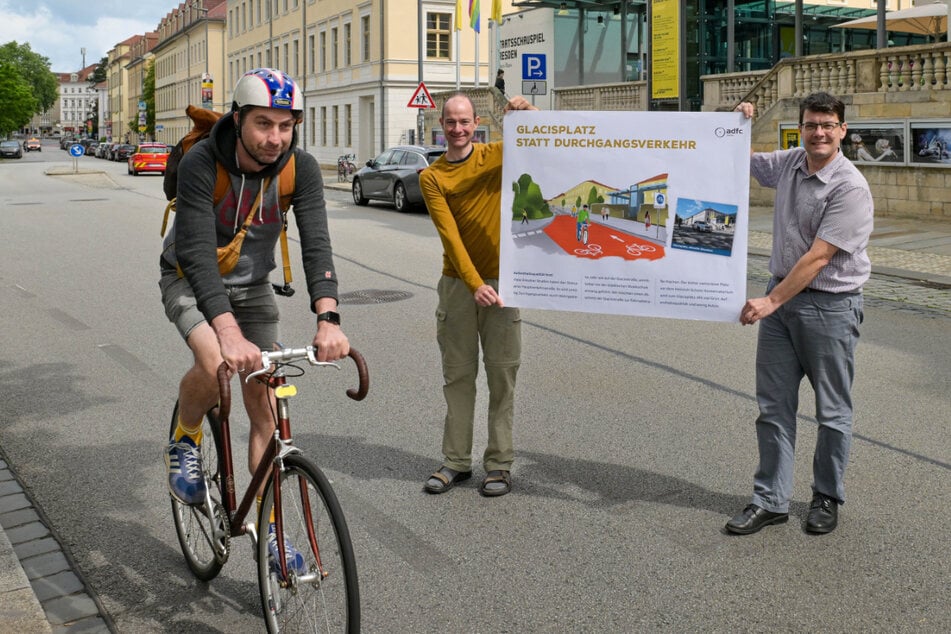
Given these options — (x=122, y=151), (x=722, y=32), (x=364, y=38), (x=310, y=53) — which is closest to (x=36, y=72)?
(x=122, y=151)

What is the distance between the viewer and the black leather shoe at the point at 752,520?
470 centimetres

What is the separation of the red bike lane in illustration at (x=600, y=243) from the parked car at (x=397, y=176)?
61.5ft

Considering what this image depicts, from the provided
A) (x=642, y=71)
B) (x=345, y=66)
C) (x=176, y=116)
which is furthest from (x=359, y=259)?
(x=176, y=116)

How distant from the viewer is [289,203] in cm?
388

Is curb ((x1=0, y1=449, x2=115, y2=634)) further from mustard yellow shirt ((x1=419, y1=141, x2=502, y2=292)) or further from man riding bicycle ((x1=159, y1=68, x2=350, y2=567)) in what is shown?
mustard yellow shirt ((x1=419, y1=141, x2=502, y2=292))

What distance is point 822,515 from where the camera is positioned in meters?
4.75

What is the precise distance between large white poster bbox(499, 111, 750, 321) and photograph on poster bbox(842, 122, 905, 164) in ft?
53.2

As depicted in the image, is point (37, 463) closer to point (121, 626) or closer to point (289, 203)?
point (121, 626)

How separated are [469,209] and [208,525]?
195 cm

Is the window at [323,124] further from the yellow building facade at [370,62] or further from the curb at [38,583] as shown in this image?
the curb at [38,583]

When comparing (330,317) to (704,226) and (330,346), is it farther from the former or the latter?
(704,226)

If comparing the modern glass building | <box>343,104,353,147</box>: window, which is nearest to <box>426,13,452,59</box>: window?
<box>343,104,353,147</box>: window

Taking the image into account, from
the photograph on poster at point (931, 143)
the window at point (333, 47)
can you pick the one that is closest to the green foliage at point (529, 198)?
the photograph on poster at point (931, 143)

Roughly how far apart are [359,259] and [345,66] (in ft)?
146
